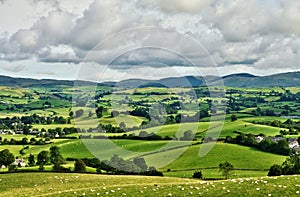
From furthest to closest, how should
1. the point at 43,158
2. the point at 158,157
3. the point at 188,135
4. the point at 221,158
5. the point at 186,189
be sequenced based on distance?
1. the point at 188,135
2. the point at 158,157
3. the point at 221,158
4. the point at 43,158
5. the point at 186,189

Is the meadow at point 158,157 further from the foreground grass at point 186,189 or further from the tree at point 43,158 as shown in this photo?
the tree at point 43,158

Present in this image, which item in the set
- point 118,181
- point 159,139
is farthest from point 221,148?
point 118,181

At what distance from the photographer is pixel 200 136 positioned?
144000 mm

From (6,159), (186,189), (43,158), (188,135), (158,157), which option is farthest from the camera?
(188,135)

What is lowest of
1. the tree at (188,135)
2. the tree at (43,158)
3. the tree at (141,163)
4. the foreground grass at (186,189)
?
the tree at (43,158)

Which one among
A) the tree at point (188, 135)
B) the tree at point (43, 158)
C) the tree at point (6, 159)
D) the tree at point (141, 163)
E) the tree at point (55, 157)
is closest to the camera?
the tree at point (141, 163)

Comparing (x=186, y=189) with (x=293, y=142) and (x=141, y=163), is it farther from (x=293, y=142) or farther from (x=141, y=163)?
(x=293, y=142)

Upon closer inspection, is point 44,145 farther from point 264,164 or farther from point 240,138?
point 264,164

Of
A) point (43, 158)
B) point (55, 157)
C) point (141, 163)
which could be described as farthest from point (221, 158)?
point (43, 158)

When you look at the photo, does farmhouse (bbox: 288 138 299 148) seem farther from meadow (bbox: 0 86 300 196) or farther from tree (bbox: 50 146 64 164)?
tree (bbox: 50 146 64 164)

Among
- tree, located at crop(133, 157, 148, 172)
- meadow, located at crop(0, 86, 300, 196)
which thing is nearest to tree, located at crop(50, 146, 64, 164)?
meadow, located at crop(0, 86, 300, 196)

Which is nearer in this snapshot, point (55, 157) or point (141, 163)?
point (141, 163)

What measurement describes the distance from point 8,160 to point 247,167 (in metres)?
66.0

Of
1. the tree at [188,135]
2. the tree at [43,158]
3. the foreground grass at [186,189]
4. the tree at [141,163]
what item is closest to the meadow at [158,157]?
the foreground grass at [186,189]
